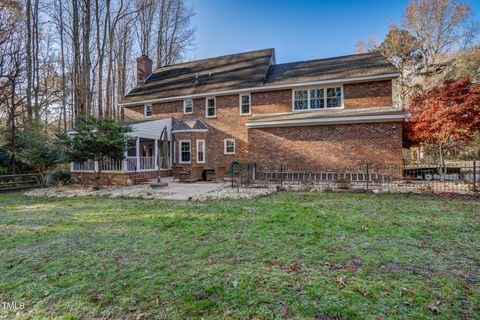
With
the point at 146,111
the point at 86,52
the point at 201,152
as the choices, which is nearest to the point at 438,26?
the point at 201,152

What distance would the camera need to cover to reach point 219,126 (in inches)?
703

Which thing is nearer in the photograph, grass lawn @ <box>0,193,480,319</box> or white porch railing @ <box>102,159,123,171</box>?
grass lawn @ <box>0,193,480,319</box>

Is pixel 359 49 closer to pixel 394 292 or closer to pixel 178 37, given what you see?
pixel 178 37

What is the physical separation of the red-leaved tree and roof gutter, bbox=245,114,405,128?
3.63ft

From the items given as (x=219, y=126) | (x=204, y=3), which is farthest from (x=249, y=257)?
(x=204, y=3)

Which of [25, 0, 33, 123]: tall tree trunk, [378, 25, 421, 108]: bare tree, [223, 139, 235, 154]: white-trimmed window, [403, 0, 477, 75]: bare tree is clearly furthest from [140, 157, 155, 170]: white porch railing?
[403, 0, 477, 75]: bare tree

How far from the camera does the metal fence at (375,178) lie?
1001 centimetres

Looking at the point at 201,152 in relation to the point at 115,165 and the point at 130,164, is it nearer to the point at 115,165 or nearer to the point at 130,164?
the point at 130,164

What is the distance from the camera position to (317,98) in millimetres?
15438

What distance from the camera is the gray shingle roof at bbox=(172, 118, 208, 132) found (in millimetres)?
17562

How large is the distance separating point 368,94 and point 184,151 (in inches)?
511

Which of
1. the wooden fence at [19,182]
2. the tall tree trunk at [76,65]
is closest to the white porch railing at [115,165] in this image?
the wooden fence at [19,182]

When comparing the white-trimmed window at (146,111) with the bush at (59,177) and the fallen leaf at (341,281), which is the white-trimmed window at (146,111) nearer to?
the bush at (59,177)

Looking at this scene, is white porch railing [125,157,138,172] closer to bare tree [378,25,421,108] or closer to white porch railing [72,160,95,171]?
white porch railing [72,160,95,171]
